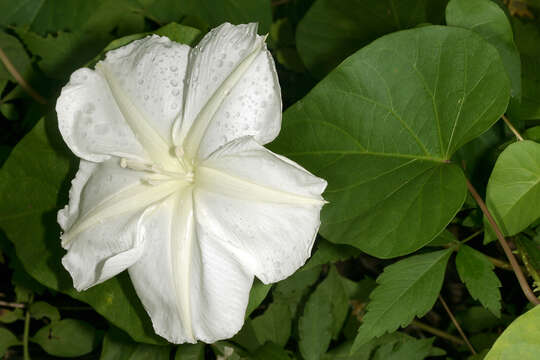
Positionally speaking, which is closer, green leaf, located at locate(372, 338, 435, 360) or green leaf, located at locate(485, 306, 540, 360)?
green leaf, located at locate(485, 306, 540, 360)

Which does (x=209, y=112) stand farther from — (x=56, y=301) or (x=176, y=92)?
(x=56, y=301)

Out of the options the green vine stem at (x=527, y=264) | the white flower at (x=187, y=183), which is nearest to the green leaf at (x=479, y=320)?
the green vine stem at (x=527, y=264)

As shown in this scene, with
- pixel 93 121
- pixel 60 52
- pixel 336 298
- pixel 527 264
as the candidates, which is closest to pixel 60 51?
pixel 60 52

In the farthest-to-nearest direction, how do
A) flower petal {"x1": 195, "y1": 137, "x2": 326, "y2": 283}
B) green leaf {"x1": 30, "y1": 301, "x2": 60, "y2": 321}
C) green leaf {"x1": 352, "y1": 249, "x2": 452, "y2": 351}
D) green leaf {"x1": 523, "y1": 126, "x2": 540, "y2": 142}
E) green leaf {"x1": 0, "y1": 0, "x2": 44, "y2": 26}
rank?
green leaf {"x1": 30, "y1": 301, "x2": 60, "y2": 321}
green leaf {"x1": 0, "y1": 0, "x2": 44, "y2": 26}
green leaf {"x1": 523, "y1": 126, "x2": 540, "y2": 142}
green leaf {"x1": 352, "y1": 249, "x2": 452, "y2": 351}
flower petal {"x1": 195, "y1": 137, "x2": 326, "y2": 283}

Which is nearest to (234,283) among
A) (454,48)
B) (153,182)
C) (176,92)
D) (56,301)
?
(153,182)

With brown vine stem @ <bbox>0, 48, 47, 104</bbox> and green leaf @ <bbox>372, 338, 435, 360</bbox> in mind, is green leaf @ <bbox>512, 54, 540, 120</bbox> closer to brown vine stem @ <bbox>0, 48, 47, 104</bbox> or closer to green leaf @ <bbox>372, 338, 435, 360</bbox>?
green leaf @ <bbox>372, 338, 435, 360</bbox>

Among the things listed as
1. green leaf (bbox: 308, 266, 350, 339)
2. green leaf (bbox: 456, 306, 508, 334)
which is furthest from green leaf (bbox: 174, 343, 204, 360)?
green leaf (bbox: 456, 306, 508, 334)
